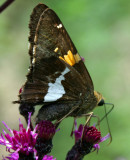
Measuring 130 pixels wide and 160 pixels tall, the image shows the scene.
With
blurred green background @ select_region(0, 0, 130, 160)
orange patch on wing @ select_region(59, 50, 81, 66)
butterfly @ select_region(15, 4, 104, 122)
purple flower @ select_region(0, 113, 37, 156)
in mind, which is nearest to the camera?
purple flower @ select_region(0, 113, 37, 156)

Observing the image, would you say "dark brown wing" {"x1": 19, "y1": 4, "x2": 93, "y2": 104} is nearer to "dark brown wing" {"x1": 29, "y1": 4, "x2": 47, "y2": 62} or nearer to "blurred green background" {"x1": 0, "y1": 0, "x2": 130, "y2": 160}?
"dark brown wing" {"x1": 29, "y1": 4, "x2": 47, "y2": 62}

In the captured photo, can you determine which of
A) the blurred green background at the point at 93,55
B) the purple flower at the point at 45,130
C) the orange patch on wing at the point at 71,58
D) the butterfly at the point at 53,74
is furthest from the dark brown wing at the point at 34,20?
the blurred green background at the point at 93,55

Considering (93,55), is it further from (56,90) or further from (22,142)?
(22,142)

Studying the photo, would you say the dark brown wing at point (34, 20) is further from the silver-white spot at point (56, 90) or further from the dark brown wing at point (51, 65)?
the silver-white spot at point (56, 90)

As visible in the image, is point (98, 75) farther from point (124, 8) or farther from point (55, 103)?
point (55, 103)

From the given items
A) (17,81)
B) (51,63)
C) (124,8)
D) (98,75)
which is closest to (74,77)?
(51,63)

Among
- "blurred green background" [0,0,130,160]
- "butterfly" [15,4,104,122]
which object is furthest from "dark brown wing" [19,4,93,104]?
"blurred green background" [0,0,130,160]
